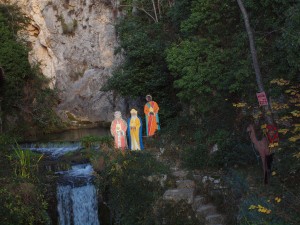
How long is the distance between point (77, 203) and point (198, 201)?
3.48 meters

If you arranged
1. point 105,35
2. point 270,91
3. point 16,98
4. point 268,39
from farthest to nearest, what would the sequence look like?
point 105,35, point 16,98, point 268,39, point 270,91

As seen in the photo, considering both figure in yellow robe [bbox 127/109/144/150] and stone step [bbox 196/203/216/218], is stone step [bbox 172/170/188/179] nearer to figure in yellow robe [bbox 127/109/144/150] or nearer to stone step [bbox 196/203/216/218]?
stone step [bbox 196/203/216/218]

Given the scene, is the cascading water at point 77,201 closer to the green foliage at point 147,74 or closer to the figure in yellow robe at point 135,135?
the figure in yellow robe at point 135,135

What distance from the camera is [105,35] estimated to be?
858 inches

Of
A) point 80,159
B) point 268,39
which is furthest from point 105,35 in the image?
point 268,39

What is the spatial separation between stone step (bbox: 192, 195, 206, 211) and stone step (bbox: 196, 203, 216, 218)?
3.1 inches

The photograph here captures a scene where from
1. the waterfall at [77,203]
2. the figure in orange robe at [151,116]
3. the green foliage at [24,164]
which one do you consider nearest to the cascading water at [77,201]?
the waterfall at [77,203]

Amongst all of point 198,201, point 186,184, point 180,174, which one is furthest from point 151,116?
point 198,201

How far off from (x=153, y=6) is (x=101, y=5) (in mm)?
5980

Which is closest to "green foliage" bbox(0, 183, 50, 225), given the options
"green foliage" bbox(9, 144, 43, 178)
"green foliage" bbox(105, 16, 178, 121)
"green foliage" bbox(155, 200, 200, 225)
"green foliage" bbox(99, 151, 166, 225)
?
"green foliage" bbox(9, 144, 43, 178)

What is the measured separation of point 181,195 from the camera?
870cm

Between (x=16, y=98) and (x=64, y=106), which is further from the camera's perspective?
(x=64, y=106)

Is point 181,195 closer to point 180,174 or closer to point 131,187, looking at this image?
point 180,174

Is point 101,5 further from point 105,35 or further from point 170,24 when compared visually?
point 170,24
